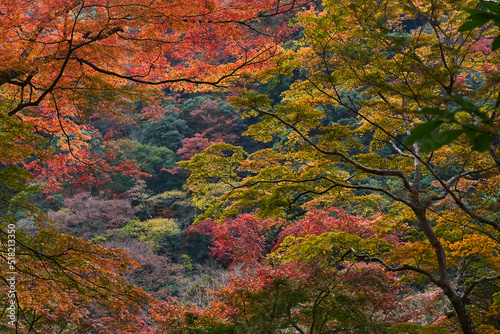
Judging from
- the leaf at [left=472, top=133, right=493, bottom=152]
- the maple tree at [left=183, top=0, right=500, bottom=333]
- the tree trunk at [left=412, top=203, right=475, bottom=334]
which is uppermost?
the maple tree at [left=183, top=0, right=500, bottom=333]

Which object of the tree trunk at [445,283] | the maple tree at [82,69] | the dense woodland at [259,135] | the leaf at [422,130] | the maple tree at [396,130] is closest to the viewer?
the leaf at [422,130]

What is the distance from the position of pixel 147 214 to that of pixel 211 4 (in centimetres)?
1128

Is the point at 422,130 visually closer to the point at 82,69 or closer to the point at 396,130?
the point at 82,69

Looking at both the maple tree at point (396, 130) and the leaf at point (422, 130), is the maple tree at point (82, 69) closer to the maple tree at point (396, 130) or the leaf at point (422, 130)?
the maple tree at point (396, 130)

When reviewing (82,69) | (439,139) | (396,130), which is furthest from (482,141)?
(396,130)

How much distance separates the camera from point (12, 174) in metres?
2.81

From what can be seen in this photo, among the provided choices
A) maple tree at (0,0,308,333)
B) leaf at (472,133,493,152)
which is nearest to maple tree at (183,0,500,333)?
maple tree at (0,0,308,333)

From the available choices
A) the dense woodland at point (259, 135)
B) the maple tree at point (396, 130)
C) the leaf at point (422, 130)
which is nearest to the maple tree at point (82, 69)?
the dense woodland at point (259, 135)

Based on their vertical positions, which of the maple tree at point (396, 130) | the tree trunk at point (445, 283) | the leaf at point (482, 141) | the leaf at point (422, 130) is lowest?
the leaf at point (422, 130)

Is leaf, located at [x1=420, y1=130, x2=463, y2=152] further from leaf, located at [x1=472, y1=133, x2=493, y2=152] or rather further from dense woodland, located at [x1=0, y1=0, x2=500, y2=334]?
dense woodland, located at [x1=0, y1=0, x2=500, y2=334]

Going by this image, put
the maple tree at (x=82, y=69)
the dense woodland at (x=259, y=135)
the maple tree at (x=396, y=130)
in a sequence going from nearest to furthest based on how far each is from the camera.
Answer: the maple tree at (x=82, y=69) → the dense woodland at (x=259, y=135) → the maple tree at (x=396, y=130)

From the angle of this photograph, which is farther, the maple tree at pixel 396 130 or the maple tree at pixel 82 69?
the maple tree at pixel 396 130

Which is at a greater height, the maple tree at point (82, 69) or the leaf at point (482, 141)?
the maple tree at point (82, 69)

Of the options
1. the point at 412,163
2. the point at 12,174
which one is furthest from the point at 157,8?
the point at 412,163
